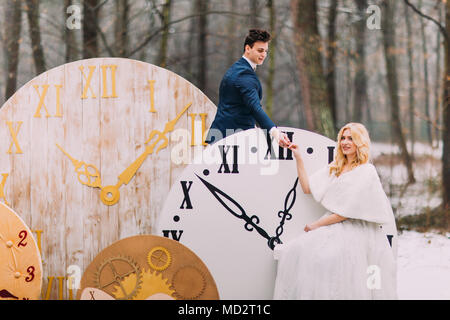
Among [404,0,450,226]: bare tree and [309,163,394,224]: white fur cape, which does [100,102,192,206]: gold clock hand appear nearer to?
[309,163,394,224]: white fur cape

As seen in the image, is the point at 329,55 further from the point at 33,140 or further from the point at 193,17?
the point at 33,140

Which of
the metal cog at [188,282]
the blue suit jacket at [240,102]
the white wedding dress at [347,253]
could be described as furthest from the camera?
the blue suit jacket at [240,102]

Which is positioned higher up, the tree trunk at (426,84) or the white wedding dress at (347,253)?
the tree trunk at (426,84)

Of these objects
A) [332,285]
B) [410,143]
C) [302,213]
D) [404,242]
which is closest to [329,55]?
[410,143]

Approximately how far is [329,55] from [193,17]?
1.71 metres

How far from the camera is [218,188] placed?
331 cm

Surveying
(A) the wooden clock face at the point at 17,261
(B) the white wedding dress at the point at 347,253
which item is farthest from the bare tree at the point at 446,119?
(A) the wooden clock face at the point at 17,261

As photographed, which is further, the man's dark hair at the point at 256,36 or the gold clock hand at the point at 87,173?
the gold clock hand at the point at 87,173

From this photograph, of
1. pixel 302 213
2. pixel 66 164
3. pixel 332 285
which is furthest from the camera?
pixel 66 164

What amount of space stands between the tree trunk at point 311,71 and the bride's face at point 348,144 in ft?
8.22

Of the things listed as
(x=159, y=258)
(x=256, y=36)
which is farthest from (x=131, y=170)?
(x=256, y=36)

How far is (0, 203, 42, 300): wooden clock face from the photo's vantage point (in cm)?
329

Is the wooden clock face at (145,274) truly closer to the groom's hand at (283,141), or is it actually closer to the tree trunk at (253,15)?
the groom's hand at (283,141)

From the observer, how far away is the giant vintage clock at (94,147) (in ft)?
12.3
